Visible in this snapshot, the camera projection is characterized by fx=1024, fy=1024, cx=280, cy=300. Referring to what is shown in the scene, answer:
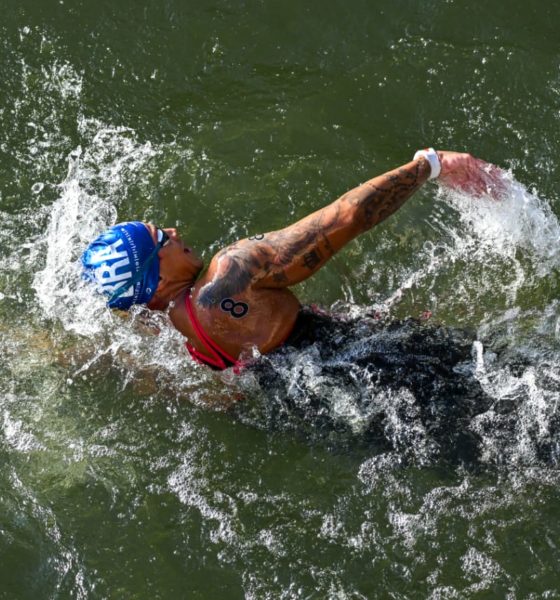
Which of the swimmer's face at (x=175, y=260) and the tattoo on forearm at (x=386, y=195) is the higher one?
the tattoo on forearm at (x=386, y=195)

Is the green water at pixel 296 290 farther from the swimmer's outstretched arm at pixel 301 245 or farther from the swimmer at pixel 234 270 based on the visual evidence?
the swimmer's outstretched arm at pixel 301 245

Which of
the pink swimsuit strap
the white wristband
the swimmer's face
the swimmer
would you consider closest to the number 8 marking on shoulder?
the swimmer

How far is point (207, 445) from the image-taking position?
628 cm

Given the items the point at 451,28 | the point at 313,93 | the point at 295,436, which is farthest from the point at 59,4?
the point at 295,436

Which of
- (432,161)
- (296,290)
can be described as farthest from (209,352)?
(432,161)

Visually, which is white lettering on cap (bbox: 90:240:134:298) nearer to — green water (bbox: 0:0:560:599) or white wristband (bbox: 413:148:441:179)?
green water (bbox: 0:0:560:599)

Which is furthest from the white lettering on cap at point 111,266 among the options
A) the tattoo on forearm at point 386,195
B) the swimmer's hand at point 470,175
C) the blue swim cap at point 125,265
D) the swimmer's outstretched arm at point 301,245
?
the swimmer's hand at point 470,175

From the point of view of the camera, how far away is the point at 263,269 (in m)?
5.80

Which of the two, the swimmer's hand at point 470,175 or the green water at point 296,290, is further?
the swimmer's hand at point 470,175

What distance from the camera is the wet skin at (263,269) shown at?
19.0 feet

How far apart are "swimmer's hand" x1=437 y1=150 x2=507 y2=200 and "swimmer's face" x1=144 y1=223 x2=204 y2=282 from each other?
5.23 ft

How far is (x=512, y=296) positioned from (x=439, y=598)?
2241mm

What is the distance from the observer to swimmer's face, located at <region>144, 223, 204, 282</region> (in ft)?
19.5

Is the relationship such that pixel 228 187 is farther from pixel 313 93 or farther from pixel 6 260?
pixel 6 260
